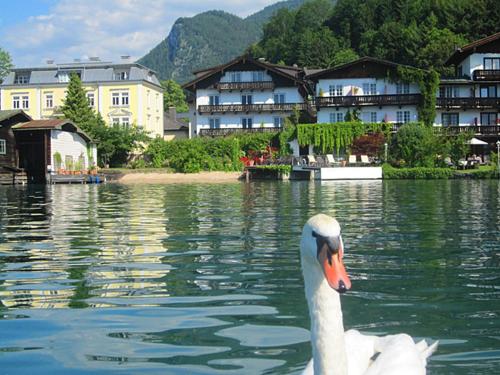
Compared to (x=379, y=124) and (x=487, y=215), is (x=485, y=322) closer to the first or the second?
(x=487, y=215)

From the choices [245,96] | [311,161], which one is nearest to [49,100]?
[245,96]

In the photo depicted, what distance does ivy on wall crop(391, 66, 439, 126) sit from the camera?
58075 mm

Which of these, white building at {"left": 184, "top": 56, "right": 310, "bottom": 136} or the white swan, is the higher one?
white building at {"left": 184, "top": 56, "right": 310, "bottom": 136}

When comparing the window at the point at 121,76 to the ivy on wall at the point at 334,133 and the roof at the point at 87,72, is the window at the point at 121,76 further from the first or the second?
the ivy on wall at the point at 334,133

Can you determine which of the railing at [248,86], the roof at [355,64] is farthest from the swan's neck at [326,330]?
the railing at [248,86]

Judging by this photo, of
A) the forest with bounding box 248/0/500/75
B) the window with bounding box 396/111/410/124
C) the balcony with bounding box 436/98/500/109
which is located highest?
the forest with bounding box 248/0/500/75

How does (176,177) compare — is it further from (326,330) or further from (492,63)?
(326,330)

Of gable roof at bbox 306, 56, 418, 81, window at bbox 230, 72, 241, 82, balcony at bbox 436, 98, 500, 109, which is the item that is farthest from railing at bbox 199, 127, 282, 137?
balcony at bbox 436, 98, 500, 109

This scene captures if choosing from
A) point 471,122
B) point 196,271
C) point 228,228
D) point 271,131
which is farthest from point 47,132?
point 196,271

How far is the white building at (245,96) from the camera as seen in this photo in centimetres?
6500

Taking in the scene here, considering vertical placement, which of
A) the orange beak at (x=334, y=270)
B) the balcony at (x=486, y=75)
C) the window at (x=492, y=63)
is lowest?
the orange beak at (x=334, y=270)

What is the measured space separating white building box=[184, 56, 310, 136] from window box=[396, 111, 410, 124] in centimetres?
918

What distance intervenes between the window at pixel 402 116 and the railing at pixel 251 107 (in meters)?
9.21

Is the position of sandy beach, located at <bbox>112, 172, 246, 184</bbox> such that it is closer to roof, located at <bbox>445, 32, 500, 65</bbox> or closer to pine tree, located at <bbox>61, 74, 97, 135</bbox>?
pine tree, located at <bbox>61, 74, 97, 135</bbox>
